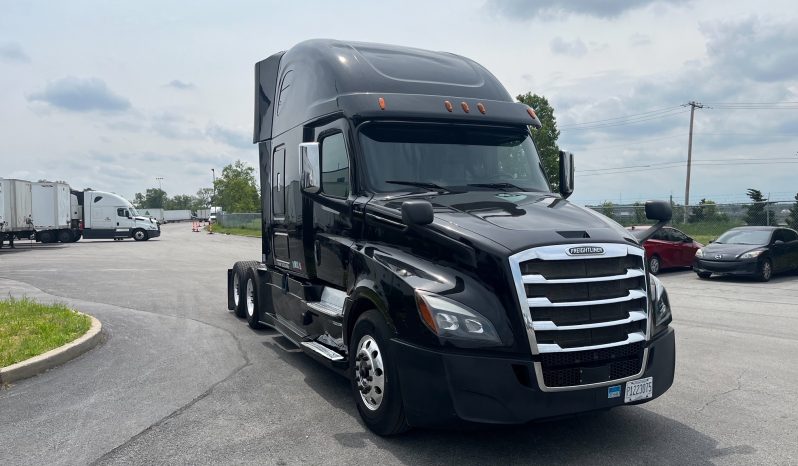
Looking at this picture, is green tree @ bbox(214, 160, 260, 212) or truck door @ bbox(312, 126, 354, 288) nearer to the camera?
truck door @ bbox(312, 126, 354, 288)

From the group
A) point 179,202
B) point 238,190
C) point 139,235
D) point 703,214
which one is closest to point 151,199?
point 179,202

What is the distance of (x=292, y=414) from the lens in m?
5.56

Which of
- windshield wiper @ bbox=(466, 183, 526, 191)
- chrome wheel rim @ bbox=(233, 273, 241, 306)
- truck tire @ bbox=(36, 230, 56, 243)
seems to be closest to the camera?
windshield wiper @ bbox=(466, 183, 526, 191)

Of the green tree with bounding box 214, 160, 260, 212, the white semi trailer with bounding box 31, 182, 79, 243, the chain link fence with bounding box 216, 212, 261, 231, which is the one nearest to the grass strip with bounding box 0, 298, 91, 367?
the white semi trailer with bounding box 31, 182, 79, 243

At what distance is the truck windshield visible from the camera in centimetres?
578

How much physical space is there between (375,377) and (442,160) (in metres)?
2.09

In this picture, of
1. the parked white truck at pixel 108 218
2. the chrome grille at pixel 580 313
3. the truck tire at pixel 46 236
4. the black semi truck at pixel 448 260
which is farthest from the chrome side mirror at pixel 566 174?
the parked white truck at pixel 108 218

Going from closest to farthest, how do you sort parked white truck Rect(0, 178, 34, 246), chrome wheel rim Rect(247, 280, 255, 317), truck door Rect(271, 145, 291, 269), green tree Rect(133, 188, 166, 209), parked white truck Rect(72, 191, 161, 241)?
truck door Rect(271, 145, 291, 269), chrome wheel rim Rect(247, 280, 255, 317), parked white truck Rect(0, 178, 34, 246), parked white truck Rect(72, 191, 161, 241), green tree Rect(133, 188, 166, 209)

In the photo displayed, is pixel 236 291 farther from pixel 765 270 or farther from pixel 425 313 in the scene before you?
pixel 765 270

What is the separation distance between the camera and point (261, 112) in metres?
9.15

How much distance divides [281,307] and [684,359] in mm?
4797

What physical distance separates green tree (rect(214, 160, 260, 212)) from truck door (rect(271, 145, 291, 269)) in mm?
76785

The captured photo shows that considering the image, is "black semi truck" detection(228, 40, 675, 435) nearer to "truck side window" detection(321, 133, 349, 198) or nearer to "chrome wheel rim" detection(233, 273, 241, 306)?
"truck side window" detection(321, 133, 349, 198)

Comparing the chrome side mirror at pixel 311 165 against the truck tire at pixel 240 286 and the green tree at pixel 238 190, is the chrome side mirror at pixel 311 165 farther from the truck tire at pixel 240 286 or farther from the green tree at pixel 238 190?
the green tree at pixel 238 190
